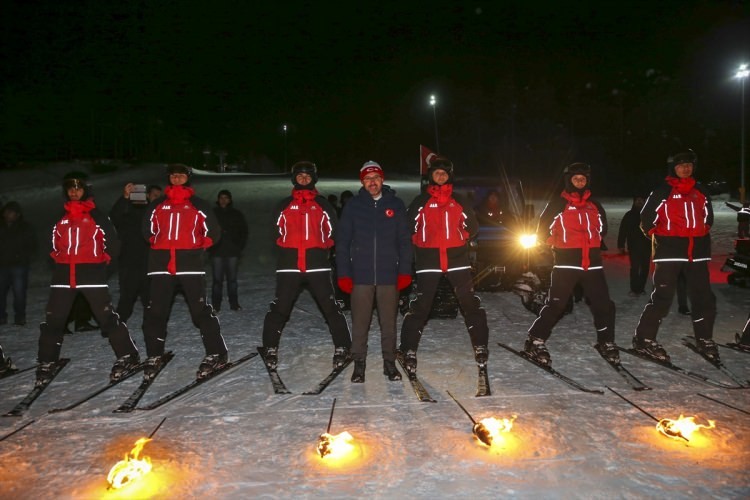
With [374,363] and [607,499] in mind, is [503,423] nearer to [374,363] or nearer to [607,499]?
[607,499]

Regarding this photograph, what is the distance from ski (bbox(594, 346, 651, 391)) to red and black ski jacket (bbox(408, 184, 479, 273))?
178 centimetres

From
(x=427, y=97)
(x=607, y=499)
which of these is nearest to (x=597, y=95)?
(x=427, y=97)

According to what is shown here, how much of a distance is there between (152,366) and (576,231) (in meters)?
4.37

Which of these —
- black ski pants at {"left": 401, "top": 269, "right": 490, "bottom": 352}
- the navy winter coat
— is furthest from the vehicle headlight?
the navy winter coat

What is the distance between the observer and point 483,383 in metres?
5.74

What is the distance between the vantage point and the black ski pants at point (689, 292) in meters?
6.44

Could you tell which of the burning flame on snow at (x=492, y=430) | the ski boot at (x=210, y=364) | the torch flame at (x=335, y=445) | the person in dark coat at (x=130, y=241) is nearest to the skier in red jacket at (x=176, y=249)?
the ski boot at (x=210, y=364)

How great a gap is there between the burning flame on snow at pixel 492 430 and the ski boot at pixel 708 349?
2932mm

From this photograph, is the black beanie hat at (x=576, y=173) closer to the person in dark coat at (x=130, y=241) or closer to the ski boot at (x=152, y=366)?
the ski boot at (x=152, y=366)

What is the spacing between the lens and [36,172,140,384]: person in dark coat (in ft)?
19.1

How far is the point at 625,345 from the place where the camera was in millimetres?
7180

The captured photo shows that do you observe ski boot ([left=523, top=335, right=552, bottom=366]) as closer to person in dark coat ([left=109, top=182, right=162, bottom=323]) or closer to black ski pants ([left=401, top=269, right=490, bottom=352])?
black ski pants ([left=401, top=269, right=490, bottom=352])

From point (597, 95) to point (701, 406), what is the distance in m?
63.9

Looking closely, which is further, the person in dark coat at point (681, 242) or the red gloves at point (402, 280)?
the person in dark coat at point (681, 242)
